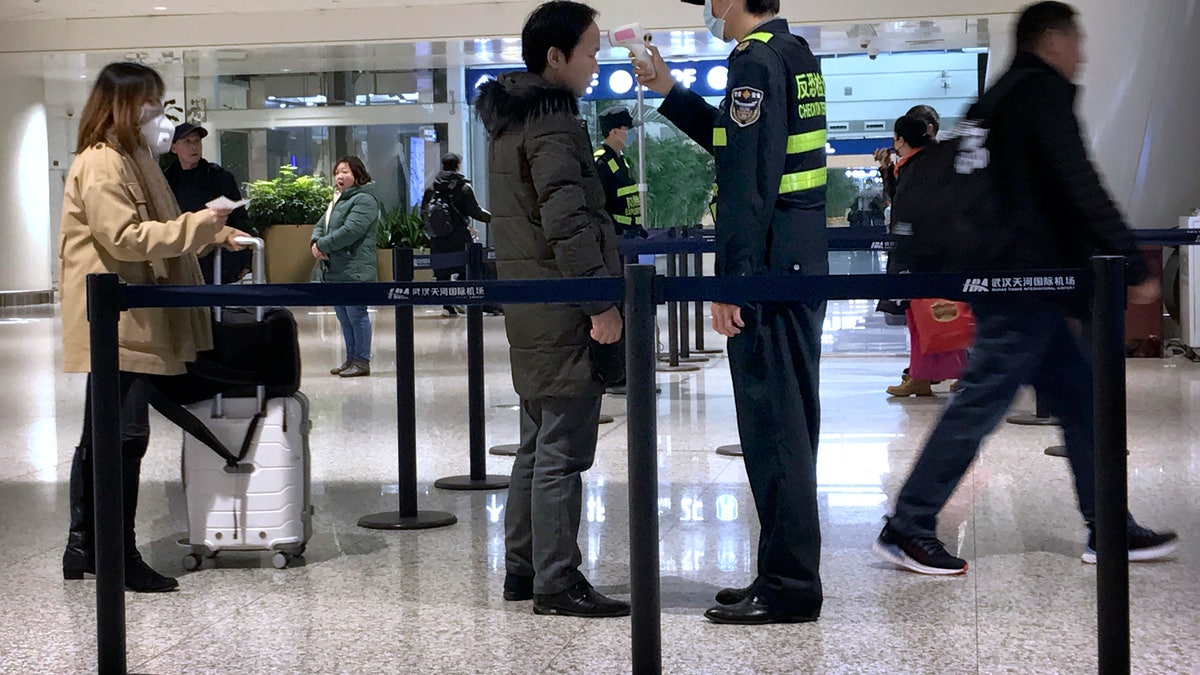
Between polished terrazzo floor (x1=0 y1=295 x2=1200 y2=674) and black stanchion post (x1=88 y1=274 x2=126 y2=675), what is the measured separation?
16cm

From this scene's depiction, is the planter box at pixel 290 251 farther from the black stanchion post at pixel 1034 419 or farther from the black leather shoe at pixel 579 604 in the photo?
the black leather shoe at pixel 579 604

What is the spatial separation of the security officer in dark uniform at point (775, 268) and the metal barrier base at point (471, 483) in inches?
89.2

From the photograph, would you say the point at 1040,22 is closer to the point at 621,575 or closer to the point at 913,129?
the point at 621,575

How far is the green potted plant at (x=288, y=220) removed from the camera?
63.9ft

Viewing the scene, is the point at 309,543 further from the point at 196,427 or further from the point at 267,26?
the point at 267,26

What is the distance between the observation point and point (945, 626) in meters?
3.82

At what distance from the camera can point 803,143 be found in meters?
3.90

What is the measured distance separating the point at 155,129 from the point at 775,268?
208cm

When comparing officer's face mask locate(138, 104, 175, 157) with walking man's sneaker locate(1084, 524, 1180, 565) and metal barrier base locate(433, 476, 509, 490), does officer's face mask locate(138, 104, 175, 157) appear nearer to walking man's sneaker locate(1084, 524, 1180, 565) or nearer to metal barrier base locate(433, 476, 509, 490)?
metal barrier base locate(433, 476, 509, 490)

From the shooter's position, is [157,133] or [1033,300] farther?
[157,133]

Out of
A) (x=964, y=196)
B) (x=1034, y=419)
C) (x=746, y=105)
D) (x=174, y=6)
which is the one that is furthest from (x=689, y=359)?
(x=174, y=6)

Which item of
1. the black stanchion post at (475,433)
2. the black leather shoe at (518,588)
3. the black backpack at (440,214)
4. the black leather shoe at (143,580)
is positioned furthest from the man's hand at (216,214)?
the black backpack at (440,214)

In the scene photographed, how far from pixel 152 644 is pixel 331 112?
21657 millimetres

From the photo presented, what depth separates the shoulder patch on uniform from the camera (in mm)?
3779
